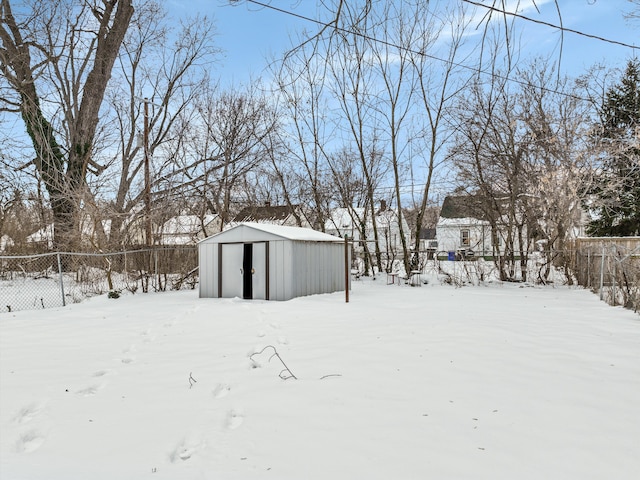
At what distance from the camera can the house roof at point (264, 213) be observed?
22984 millimetres

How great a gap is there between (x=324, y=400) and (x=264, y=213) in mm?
22176

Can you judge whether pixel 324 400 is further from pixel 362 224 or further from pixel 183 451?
pixel 362 224

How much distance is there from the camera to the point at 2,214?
1288 cm

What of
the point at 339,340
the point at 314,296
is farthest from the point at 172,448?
the point at 314,296

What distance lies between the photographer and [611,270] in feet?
32.0

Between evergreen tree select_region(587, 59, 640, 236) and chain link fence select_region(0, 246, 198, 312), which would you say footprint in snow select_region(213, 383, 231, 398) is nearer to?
chain link fence select_region(0, 246, 198, 312)

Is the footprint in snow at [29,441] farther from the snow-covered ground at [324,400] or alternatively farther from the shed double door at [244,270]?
the shed double door at [244,270]

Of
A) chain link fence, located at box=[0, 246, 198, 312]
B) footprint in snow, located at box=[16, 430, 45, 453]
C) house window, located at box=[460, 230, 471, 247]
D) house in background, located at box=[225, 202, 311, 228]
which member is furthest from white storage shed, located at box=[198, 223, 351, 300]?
house window, located at box=[460, 230, 471, 247]

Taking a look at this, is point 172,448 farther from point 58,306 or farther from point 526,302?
point 526,302

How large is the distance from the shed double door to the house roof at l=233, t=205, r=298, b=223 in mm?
12184

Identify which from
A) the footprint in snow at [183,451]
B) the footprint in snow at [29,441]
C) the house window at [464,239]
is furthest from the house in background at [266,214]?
the footprint in snow at [183,451]

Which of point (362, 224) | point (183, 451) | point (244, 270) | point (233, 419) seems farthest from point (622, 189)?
point (183, 451)

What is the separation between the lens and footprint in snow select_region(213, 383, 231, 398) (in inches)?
137

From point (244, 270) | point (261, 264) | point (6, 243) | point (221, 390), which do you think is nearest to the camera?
point (221, 390)
